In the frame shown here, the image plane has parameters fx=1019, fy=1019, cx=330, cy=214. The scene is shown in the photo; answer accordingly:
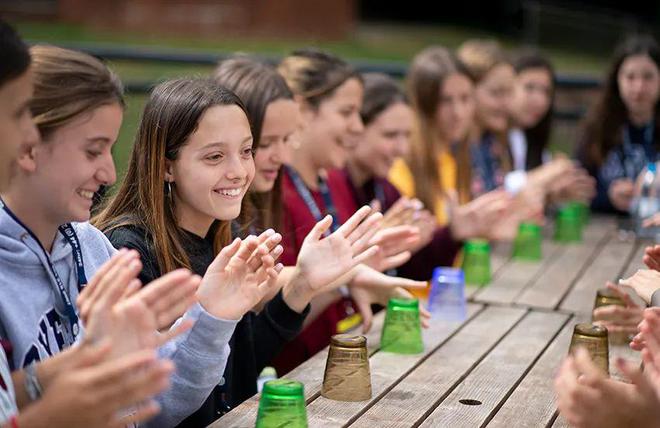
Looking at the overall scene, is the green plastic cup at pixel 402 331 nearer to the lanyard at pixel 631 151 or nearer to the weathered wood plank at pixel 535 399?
the weathered wood plank at pixel 535 399

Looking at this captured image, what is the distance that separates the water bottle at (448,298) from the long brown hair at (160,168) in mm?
963

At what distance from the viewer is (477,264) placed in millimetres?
3684

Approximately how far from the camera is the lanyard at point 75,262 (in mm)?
1983

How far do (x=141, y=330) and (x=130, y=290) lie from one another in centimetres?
8

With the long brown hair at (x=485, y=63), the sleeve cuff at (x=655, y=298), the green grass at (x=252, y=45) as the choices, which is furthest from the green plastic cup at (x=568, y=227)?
the green grass at (x=252, y=45)

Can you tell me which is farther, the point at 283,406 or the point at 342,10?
the point at 342,10

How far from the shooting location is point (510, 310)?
3.32m

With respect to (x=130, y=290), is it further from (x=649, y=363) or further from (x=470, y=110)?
(x=470, y=110)

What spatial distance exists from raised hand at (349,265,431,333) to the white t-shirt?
4.46ft

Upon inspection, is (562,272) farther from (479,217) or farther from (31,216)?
(31,216)

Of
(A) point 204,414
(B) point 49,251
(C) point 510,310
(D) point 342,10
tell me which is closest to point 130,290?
(B) point 49,251

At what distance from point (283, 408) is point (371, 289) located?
1136 millimetres

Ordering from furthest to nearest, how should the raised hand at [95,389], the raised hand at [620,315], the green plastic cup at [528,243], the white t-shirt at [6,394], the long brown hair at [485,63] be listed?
the long brown hair at [485,63] < the green plastic cup at [528,243] < the raised hand at [620,315] < the white t-shirt at [6,394] < the raised hand at [95,389]

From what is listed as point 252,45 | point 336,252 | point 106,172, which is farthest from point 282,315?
point 252,45
